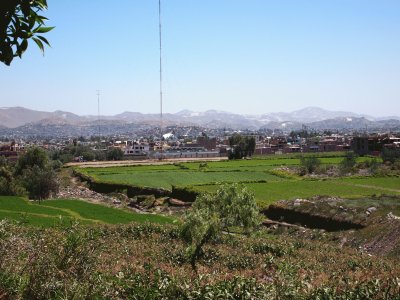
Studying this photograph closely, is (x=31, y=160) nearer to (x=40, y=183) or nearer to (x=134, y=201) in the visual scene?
(x=40, y=183)

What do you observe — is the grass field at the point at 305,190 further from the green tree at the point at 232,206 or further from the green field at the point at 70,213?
the green tree at the point at 232,206

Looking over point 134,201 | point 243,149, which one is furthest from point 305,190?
point 243,149

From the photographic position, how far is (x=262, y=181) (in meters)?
71.4

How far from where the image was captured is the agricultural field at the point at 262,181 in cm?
5925

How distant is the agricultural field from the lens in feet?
194

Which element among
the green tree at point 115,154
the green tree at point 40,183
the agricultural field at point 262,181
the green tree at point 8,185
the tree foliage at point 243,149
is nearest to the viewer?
the agricultural field at point 262,181

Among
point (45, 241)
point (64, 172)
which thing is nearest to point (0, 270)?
point (45, 241)

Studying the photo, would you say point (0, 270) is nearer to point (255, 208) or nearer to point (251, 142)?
point (255, 208)

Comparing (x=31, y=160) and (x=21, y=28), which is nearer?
(x=21, y=28)

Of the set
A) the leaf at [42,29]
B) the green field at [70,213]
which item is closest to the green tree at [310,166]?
the green field at [70,213]

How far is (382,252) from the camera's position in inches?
1341

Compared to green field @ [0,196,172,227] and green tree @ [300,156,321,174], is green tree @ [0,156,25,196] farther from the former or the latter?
green tree @ [300,156,321,174]

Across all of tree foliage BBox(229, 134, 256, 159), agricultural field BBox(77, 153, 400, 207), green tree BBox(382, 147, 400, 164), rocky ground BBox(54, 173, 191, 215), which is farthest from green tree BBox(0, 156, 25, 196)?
tree foliage BBox(229, 134, 256, 159)

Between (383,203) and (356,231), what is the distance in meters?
8.16
